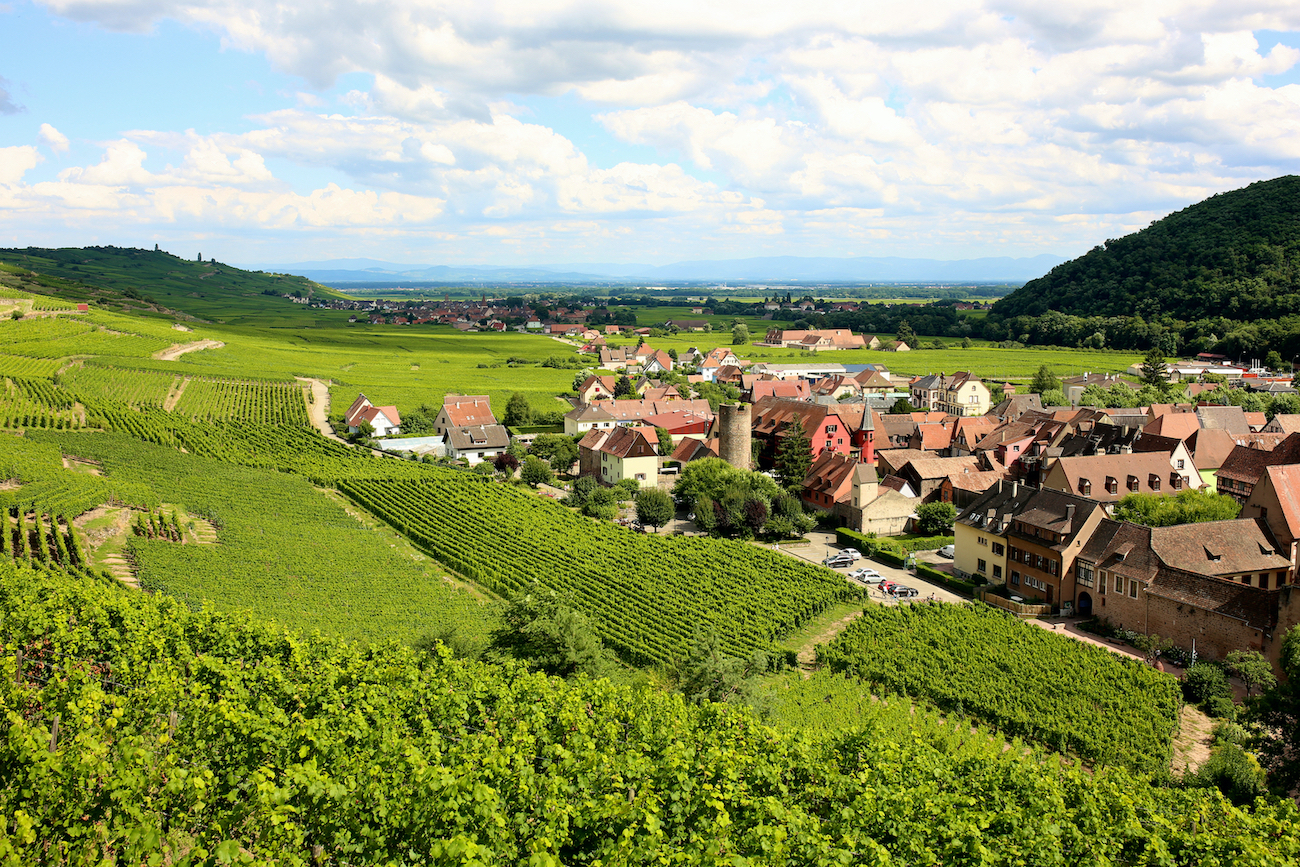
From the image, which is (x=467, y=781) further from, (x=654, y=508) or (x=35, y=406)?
(x=35, y=406)

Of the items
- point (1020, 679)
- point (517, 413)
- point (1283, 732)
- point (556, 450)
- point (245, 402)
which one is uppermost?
point (245, 402)

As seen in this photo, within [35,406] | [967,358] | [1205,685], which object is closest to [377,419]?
[35,406]

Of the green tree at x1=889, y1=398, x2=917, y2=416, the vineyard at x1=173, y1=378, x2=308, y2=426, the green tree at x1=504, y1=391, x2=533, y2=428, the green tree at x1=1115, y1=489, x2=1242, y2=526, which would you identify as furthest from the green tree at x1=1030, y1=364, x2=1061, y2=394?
→ the vineyard at x1=173, y1=378, x2=308, y2=426

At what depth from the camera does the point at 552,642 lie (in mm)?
31938

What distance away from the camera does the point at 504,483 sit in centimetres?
6706

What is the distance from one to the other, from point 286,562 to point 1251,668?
43465 millimetres

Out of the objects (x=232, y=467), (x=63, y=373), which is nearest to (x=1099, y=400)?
(x=232, y=467)

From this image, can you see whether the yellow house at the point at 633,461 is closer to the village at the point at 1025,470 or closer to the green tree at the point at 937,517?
the village at the point at 1025,470

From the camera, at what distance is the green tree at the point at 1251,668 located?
32.2 meters

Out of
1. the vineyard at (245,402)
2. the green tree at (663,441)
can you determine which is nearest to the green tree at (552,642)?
the green tree at (663,441)

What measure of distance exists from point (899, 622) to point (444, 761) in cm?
2530

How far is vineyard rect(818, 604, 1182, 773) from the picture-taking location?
29.2 meters

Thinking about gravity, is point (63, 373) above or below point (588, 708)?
above

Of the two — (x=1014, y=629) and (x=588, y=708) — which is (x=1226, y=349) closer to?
(x=1014, y=629)
